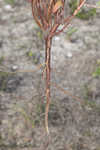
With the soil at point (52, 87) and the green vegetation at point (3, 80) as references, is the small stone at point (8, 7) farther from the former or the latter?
the green vegetation at point (3, 80)

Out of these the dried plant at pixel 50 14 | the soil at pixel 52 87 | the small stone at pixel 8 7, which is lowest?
the soil at pixel 52 87

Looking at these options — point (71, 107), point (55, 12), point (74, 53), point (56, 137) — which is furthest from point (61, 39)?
point (55, 12)

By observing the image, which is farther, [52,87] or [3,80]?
[3,80]

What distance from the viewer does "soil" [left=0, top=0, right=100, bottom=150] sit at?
3.58 ft

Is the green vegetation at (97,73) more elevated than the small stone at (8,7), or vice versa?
the small stone at (8,7)

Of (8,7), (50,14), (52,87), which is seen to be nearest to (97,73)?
(52,87)

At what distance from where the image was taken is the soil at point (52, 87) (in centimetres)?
109

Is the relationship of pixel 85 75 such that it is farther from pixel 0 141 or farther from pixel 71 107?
pixel 0 141

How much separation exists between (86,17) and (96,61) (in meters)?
0.65

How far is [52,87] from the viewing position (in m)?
1.21

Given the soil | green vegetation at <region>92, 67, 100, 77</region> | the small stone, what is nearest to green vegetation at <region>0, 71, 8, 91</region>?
the soil

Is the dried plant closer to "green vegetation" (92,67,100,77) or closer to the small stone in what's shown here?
"green vegetation" (92,67,100,77)

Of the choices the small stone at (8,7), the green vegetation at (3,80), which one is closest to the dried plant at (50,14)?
the green vegetation at (3,80)

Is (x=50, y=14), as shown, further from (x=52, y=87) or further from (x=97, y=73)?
(x=97, y=73)
